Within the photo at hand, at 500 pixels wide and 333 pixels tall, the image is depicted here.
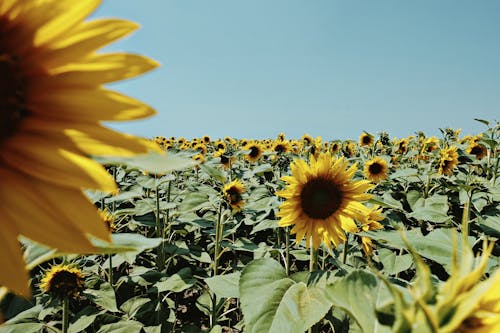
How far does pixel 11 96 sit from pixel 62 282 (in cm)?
221

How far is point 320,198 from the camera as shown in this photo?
2.90m

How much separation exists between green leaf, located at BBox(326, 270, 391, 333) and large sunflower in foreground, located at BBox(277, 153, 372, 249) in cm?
165

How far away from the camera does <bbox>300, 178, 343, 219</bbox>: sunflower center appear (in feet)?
9.40

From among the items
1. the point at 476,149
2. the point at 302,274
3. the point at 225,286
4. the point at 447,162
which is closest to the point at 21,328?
the point at 225,286

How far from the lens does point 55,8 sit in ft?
2.12

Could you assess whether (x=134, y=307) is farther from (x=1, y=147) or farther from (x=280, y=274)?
(x=1, y=147)

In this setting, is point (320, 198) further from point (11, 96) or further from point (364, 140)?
point (364, 140)

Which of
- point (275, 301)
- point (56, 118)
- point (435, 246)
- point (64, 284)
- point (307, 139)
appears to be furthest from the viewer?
point (307, 139)

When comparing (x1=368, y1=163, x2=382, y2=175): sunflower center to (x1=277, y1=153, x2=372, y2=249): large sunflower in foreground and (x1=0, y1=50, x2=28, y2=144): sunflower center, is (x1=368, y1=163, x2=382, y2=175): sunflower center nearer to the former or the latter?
(x1=277, y1=153, x2=372, y2=249): large sunflower in foreground

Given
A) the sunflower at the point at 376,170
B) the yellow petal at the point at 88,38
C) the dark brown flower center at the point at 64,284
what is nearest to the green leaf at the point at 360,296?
the yellow petal at the point at 88,38

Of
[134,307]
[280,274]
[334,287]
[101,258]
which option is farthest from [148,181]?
[334,287]

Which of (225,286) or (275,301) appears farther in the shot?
(225,286)

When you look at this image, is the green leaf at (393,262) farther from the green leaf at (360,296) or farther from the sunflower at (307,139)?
the sunflower at (307,139)

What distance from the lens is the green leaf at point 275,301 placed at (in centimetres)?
174
